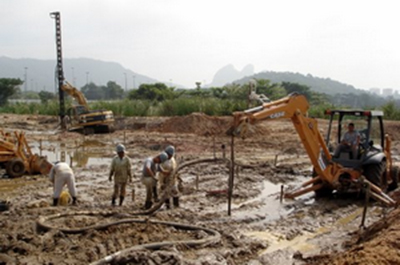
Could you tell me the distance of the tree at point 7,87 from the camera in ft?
186

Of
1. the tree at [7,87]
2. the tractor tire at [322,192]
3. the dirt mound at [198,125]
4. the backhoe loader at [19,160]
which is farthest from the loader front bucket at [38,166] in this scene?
the tree at [7,87]

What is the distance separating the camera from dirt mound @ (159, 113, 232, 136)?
27.7 meters

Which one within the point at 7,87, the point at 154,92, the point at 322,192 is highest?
the point at 7,87

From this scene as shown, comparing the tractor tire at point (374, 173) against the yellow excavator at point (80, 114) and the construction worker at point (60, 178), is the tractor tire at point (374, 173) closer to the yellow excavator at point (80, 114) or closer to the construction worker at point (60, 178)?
the construction worker at point (60, 178)

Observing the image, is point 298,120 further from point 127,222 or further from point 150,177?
point 127,222

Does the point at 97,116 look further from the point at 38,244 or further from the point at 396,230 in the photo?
the point at 396,230

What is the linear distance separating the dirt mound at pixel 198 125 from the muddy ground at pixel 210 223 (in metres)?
9.56

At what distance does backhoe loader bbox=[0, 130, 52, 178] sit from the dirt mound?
13.8m

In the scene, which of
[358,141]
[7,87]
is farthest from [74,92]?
[7,87]

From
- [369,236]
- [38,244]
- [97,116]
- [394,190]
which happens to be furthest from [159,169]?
[97,116]

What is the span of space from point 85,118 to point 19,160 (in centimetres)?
1343

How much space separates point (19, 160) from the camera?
14.2 meters

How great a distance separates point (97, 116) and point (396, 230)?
2324 cm

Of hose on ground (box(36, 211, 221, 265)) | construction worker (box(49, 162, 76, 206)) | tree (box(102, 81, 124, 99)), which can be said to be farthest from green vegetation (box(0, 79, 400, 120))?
tree (box(102, 81, 124, 99))
